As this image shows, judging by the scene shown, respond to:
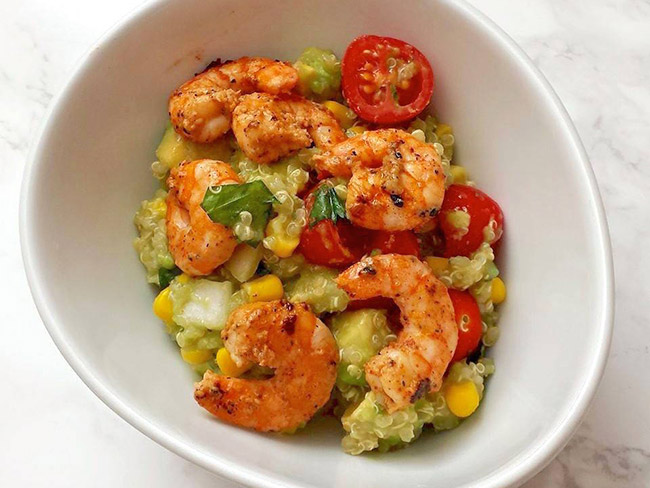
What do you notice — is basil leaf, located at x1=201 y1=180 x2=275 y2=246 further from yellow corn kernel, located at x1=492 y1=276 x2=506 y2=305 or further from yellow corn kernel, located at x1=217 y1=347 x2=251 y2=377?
yellow corn kernel, located at x1=492 y1=276 x2=506 y2=305

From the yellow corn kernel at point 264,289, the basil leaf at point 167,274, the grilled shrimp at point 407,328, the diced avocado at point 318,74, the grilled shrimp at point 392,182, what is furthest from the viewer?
the diced avocado at point 318,74

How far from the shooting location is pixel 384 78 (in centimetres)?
273

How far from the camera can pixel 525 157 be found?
100 inches

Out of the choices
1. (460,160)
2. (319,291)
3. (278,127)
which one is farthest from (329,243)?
(460,160)

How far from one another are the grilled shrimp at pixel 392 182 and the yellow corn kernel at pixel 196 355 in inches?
25.6

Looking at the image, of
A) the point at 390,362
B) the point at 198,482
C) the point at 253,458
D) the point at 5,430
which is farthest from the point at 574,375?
the point at 5,430

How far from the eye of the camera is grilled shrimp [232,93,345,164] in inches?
99.6

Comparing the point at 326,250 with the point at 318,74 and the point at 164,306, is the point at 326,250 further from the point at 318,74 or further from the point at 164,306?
the point at 318,74

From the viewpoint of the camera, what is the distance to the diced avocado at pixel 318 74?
280cm

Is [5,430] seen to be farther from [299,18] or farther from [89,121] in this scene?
[299,18]

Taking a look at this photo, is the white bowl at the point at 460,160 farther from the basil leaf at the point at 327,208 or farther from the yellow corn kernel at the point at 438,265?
the basil leaf at the point at 327,208

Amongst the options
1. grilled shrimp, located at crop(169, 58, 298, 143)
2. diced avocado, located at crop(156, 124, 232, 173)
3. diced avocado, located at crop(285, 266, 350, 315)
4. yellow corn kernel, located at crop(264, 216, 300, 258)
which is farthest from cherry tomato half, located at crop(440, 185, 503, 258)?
diced avocado, located at crop(156, 124, 232, 173)

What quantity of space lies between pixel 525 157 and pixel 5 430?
216cm

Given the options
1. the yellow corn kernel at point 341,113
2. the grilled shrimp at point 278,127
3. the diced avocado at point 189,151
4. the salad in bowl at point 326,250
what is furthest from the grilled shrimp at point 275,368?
the yellow corn kernel at point 341,113
